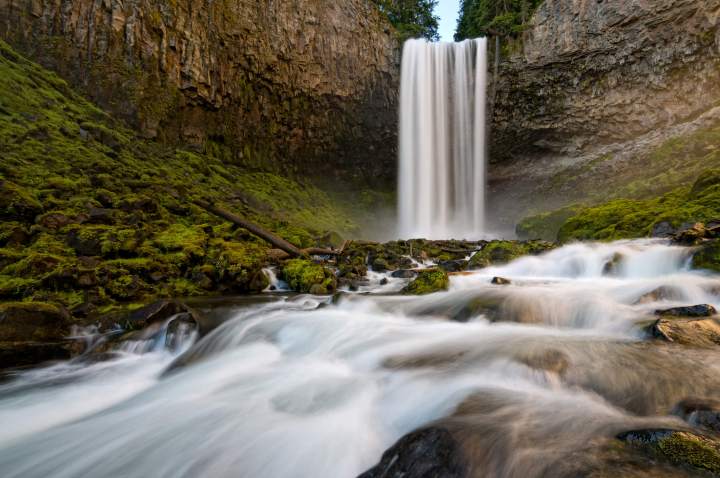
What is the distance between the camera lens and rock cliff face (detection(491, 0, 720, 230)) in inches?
720

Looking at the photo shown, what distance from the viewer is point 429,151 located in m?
26.9

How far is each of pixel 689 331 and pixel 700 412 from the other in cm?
157

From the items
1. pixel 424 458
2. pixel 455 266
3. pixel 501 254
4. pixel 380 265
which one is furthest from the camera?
pixel 501 254

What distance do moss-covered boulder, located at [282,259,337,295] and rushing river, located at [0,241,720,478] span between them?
6.54ft

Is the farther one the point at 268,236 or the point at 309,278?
the point at 268,236

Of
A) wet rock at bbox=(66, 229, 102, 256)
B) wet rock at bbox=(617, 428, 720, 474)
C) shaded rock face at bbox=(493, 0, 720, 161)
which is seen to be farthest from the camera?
shaded rock face at bbox=(493, 0, 720, 161)

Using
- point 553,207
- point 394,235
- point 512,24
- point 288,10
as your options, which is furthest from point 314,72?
point 553,207

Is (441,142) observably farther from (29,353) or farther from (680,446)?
(680,446)

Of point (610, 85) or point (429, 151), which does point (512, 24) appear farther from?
point (429, 151)

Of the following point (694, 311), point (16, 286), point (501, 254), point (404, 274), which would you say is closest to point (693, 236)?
point (501, 254)

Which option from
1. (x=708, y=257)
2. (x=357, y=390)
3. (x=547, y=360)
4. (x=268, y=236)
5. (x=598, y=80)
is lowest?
(x=357, y=390)

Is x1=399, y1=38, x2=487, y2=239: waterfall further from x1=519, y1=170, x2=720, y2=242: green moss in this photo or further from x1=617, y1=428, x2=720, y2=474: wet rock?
x1=617, y1=428, x2=720, y2=474: wet rock

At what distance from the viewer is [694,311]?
3547 millimetres

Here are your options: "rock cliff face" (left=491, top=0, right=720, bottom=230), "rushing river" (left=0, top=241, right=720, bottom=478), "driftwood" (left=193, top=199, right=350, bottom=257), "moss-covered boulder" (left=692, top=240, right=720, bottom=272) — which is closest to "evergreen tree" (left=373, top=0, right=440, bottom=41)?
"rock cliff face" (left=491, top=0, right=720, bottom=230)
